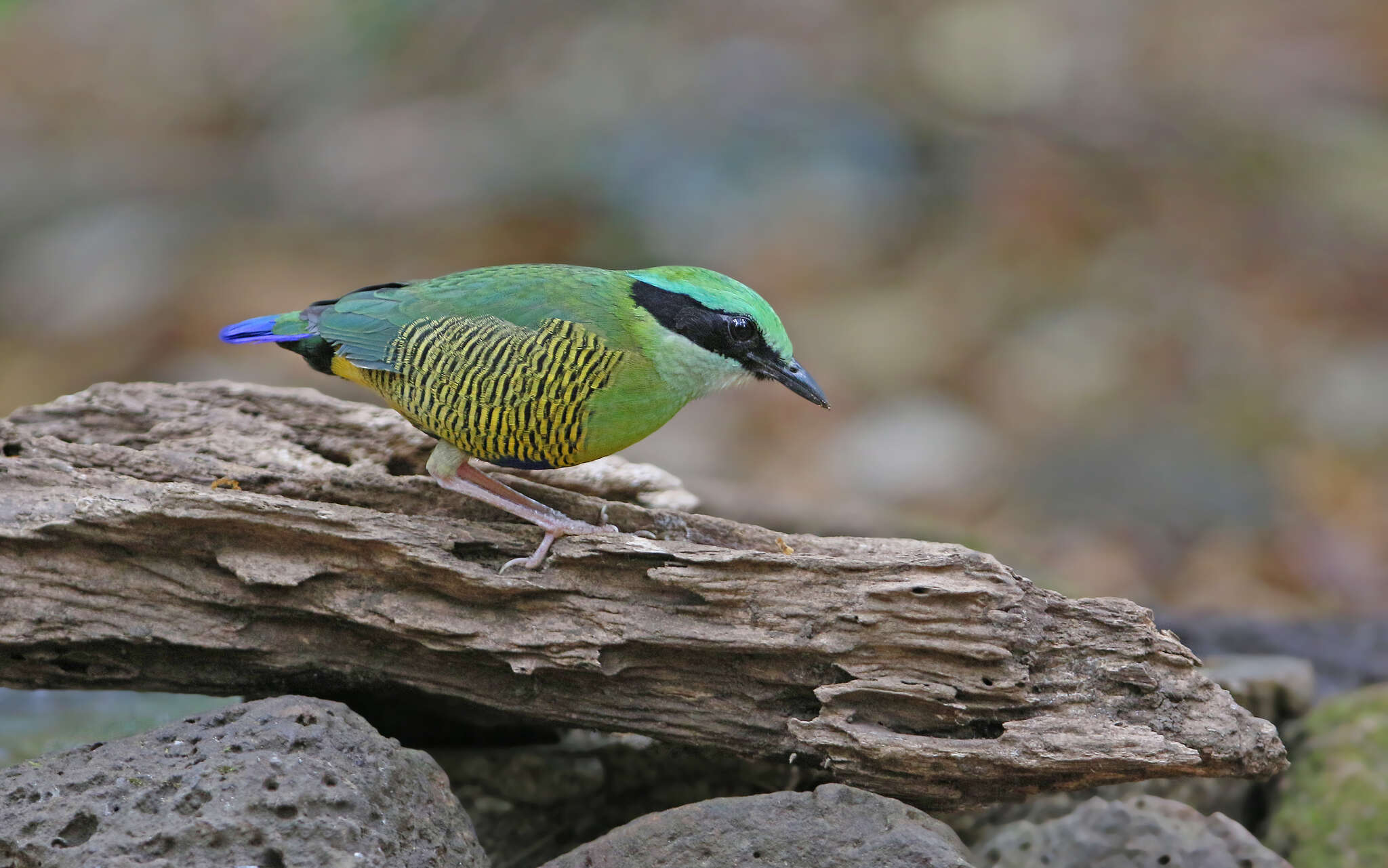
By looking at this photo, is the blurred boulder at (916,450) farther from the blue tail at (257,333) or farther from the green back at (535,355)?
the blue tail at (257,333)

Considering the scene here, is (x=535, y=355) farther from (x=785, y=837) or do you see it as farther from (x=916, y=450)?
(x=916, y=450)

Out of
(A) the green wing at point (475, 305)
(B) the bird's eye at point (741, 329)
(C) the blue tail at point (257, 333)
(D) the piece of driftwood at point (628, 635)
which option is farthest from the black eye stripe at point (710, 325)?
(C) the blue tail at point (257, 333)

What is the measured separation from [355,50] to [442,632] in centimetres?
1371

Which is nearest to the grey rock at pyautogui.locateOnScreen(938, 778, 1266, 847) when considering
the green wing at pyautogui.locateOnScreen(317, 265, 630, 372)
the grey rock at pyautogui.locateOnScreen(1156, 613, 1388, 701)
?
the grey rock at pyautogui.locateOnScreen(1156, 613, 1388, 701)

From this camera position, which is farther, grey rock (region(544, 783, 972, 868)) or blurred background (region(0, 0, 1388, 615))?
blurred background (region(0, 0, 1388, 615))

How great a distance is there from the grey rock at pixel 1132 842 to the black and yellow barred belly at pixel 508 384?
7.69ft

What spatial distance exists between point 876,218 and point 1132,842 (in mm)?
10412

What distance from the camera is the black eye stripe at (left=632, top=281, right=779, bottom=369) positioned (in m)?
5.06

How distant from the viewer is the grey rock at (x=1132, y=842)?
4.81 meters

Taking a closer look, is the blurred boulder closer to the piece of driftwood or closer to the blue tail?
the piece of driftwood

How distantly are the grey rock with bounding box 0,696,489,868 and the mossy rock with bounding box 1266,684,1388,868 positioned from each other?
12.3 feet

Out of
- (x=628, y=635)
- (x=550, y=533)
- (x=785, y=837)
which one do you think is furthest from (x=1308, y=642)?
(x=550, y=533)

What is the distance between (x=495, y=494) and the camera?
16.9 ft

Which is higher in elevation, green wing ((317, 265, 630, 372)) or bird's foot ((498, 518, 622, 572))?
green wing ((317, 265, 630, 372))
